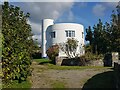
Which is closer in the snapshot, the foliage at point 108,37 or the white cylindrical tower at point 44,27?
the foliage at point 108,37

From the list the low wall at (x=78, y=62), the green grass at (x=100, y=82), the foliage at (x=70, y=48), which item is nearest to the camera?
the green grass at (x=100, y=82)

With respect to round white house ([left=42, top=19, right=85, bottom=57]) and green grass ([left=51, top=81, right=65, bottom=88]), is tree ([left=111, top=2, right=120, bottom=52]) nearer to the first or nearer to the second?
round white house ([left=42, top=19, right=85, bottom=57])

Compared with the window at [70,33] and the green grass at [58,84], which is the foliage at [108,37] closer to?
the window at [70,33]

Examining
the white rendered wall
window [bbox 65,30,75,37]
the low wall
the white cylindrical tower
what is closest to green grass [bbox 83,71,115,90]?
the low wall

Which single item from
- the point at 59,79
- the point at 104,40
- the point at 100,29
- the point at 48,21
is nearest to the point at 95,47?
the point at 104,40

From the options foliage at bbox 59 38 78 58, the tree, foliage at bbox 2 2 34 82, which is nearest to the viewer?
foliage at bbox 2 2 34 82

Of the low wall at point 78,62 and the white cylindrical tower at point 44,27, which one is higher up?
the white cylindrical tower at point 44,27

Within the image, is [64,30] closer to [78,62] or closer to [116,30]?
[116,30]

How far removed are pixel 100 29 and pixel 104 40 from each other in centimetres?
533

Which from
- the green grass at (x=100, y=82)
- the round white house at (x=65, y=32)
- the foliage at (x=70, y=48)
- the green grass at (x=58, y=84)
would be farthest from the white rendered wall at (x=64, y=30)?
the green grass at (x=58, y=84)

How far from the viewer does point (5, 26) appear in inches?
446

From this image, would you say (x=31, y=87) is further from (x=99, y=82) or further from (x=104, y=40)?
(x=104, y=40)

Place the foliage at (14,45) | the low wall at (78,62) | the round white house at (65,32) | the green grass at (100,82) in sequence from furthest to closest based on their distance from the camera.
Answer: the round white house at (65,32) < the low wall at (78,62) < the green grass at (100,82) < the foliage at (14,45)

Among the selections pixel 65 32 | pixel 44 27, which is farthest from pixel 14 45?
pixel 44 27
